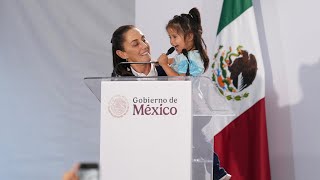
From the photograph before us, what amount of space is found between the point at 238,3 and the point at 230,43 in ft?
1.06

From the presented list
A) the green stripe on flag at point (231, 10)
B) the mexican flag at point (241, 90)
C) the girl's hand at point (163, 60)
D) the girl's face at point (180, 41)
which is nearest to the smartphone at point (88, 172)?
the girl's hand at point (163, 60)

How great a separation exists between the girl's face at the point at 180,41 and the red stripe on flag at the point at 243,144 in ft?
3.66

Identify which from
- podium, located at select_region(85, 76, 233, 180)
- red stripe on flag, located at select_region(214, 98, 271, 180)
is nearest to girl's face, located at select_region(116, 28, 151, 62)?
podium, located at select_region(85, 76, 233, 180)

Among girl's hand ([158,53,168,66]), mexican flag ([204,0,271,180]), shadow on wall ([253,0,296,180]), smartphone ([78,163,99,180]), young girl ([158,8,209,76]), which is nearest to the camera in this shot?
smartphone ([78,163,99,180])

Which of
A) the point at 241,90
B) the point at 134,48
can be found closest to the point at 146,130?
the point at 134,48

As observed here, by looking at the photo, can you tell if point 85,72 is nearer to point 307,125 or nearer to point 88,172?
point 307,125

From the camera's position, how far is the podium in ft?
5.68

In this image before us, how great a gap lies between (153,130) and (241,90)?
2.06 meters

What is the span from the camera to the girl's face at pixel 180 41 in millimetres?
2736

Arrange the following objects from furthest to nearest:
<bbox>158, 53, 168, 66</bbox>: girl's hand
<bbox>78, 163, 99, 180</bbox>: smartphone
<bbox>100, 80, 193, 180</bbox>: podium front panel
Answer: <bbox>158, 53, 168, 66</bbox>: girl's hand
<bbox>100, 80, 193, 180</bbox>: podium front panel
<bbox>78, 163, 99, 180</bbox>: smartphone

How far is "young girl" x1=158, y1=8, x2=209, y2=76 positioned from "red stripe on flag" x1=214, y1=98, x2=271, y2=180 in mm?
1061

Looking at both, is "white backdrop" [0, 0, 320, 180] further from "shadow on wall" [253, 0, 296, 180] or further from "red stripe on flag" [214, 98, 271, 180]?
"red stripe on flag" [214, 98, 271, 180]

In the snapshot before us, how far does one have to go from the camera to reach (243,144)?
3.71m

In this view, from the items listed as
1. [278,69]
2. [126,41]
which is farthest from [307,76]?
[126,41]
